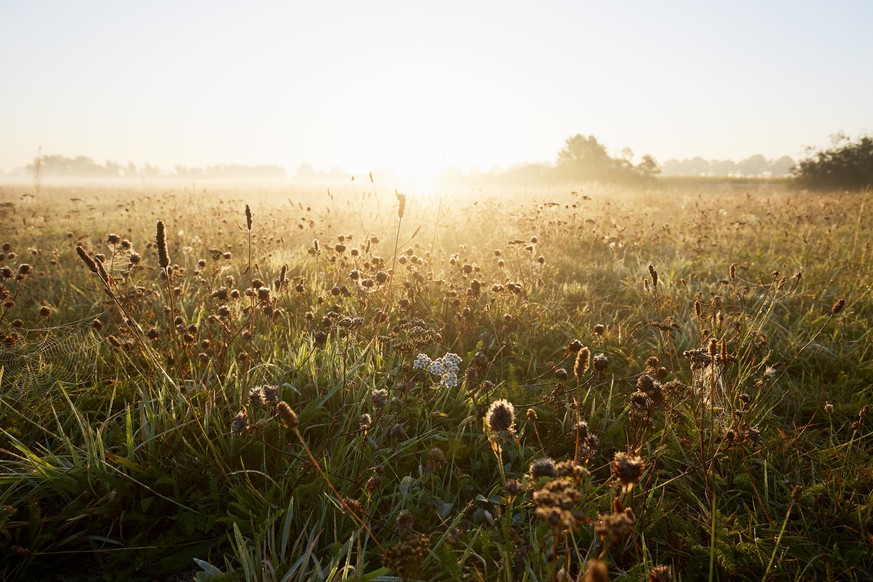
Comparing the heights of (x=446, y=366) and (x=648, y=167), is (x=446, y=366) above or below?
below

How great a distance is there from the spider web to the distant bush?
31972 mm

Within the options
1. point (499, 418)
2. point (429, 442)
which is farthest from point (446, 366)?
point (499, 418)

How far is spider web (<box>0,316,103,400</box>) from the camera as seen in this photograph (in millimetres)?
2500

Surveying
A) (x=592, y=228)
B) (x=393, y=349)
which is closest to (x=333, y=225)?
(x=592, y=228)

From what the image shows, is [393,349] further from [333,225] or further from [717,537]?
[333,225]

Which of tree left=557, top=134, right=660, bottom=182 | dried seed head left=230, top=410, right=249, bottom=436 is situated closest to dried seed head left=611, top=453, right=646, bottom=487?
dried seed head left=230, top=410, right=249, bottom=436

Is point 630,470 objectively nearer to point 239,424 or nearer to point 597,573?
point 597,573

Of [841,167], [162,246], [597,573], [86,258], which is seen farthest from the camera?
[841,167]

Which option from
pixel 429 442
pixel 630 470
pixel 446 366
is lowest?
pixel 429 442

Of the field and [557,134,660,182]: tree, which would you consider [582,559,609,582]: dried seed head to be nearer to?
the field

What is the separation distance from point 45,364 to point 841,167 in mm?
33875

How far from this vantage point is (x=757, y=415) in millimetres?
2650

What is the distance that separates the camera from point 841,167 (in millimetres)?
24359

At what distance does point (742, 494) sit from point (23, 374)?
13.4 ft
